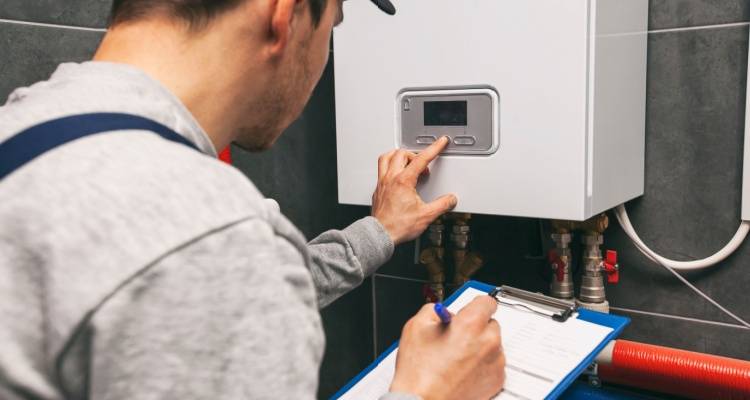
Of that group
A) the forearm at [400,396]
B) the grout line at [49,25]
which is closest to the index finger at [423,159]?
the forearm at [400,396]

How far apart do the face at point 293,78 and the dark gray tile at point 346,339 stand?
804 millimetres

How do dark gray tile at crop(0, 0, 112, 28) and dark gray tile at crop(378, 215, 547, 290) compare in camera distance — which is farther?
dark gray tile at crop(378, 215, 547, 290)

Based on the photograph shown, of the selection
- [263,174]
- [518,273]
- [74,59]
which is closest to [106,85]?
[74,59]

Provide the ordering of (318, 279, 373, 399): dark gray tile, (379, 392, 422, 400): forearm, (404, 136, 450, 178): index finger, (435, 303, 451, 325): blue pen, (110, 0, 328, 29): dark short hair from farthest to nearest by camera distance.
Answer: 1. (318, 279, 373, 399): dark gray tile
2. (404, 136, 450, 178): index finger
3. (435, 303, 451, 325): blue pen
4. (379, 392, 422, 400): forearm
5. (110, 0, 328, 29): dark short hair

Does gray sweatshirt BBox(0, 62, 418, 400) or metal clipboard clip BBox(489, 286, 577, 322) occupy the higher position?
gray sweatshirt BBox(0, 62, 418, 400)

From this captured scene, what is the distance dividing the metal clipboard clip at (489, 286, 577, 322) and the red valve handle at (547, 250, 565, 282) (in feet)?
0.63

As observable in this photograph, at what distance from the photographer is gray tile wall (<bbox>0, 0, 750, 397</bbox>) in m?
0.90

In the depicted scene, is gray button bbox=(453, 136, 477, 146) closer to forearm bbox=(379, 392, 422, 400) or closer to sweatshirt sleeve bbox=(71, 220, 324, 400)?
forearm bbox=(379, 392, 422, 400)

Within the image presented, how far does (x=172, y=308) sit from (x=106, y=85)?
17 cm

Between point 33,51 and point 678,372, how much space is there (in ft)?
3.24

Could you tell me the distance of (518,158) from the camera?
905 millimetres

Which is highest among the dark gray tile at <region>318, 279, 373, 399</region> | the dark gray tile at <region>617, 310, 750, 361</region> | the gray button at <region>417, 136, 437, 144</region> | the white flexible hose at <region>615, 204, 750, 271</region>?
the gray button at <region>417, 136, 437, 144</region>

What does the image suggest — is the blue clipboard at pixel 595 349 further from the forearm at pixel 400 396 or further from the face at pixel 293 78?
the face at pixel 293 78

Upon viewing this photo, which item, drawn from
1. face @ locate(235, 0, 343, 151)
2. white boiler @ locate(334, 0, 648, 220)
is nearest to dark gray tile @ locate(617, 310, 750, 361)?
white boiler @ locate(334, 0, 648, 220)
